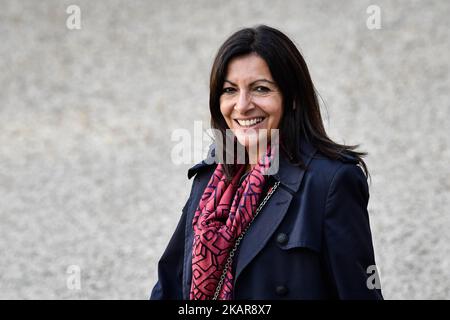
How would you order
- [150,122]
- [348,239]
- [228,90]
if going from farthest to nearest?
[150,122], [228,90], [348,239]

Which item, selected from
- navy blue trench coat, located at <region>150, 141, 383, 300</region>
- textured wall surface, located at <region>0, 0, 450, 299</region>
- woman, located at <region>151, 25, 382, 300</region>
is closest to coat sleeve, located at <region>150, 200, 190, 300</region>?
woman, located at <region>151, 25, 382, 300</region>

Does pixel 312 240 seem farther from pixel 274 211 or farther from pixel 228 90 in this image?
pixel 228 90

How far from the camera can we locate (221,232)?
260 centimetres

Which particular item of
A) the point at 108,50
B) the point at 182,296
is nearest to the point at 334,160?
the point at 182,296

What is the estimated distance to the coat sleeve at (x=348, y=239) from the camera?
7.79 ft

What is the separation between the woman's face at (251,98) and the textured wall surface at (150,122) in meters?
3.70

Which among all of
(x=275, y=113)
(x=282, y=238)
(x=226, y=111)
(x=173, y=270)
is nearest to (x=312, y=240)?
(x=282, y=238)

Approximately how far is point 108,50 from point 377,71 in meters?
4.75

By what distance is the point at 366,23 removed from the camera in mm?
11961

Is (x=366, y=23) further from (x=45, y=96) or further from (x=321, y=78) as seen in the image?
(x=45, y=96)

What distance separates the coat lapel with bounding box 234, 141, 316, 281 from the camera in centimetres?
251

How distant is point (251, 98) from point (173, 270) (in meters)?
0.82

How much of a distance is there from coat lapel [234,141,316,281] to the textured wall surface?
143 inches

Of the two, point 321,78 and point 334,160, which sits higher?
point 321,78
